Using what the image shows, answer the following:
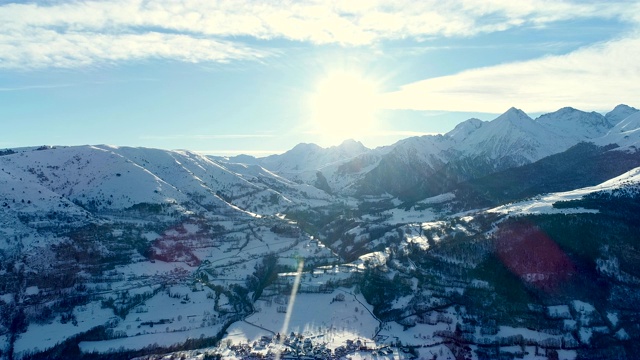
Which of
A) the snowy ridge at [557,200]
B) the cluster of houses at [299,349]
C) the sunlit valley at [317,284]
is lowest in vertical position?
the cluster of houses at [299,349]

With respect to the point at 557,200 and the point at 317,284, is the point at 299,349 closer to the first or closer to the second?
the point at 317,284

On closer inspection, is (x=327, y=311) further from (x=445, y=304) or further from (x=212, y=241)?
(x=212, y=241)

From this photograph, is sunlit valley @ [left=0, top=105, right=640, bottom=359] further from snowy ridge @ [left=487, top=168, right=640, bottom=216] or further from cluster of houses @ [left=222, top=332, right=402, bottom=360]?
snowy ridge @ [left=487, top=168, right=640, bottom=216]

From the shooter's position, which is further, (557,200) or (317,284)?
(557,200)

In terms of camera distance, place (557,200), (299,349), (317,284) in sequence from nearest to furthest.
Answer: (299,349)
(317,284)
(557,200)

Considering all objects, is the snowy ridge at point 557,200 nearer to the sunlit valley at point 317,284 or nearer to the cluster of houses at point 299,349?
the sunlit valley at point 317,284

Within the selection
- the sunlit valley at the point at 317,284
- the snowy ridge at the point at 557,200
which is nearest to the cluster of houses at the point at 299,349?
the sunlit valley at the point at 317,284

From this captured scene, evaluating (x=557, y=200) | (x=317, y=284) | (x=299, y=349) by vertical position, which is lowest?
(x=299, y=349)

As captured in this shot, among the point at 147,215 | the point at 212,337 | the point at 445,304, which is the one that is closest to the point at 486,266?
the point at 445,304

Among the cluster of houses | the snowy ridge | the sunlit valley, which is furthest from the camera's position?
the snowy ridge

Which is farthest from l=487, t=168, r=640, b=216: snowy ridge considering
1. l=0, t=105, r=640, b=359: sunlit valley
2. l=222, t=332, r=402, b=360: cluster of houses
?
l=222, t=332, r=402, b=360: cluster of houses

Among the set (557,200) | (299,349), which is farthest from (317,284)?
(557,200)

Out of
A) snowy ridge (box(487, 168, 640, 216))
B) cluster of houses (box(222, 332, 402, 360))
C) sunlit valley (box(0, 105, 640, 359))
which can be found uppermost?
snowy ridge (box(487, 168, 640, 216))
